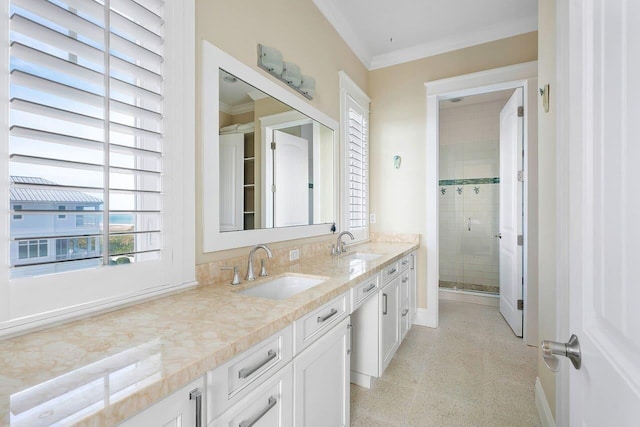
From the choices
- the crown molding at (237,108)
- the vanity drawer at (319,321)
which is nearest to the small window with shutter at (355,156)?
the crown molding at (237,108)

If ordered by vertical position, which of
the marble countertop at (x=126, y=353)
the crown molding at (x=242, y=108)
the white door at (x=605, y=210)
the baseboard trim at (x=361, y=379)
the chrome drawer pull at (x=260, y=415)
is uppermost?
the crown molding at (x=242, y=108)

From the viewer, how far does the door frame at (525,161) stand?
Answer: 108 inches

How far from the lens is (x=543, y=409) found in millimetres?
1734

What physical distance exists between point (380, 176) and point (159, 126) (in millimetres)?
2587

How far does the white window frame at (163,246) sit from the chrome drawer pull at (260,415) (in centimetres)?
60

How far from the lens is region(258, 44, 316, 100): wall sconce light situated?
1819 mm

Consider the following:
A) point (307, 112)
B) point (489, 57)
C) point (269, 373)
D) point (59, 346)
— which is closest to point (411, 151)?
point (489, 57)

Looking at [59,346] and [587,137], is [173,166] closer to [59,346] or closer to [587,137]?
[59,346]

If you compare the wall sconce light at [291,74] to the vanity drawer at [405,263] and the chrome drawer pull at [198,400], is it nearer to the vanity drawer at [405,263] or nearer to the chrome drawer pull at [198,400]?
the vanity drawer at [405,263]

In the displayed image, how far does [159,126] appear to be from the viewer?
124cm

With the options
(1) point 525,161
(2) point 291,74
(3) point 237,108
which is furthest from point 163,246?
(1) point 525,161

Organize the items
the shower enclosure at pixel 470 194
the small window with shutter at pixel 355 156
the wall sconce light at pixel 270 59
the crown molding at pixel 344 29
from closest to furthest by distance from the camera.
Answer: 1. the wall sconce light at pixel 270 59
2. the crown molding at pixel 344 29
3. the small window with shutter at pixel 355 156
4. the shower enclosure at pixel 470 194

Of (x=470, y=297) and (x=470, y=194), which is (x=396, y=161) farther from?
(x=470, y=297)

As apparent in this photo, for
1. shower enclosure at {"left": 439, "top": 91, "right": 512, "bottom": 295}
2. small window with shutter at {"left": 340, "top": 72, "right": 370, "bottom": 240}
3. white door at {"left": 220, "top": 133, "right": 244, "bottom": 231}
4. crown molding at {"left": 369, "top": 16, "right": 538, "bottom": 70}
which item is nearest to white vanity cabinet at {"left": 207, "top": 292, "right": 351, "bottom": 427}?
white door at {"left": 220, "top": 133, "right": 244, "bottom": 231}
